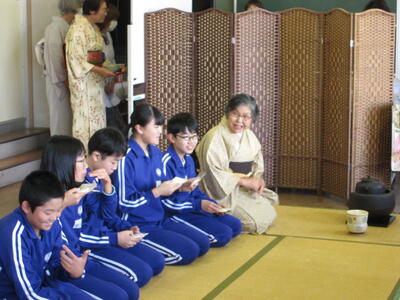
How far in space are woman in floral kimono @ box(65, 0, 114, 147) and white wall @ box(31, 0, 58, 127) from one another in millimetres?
1021

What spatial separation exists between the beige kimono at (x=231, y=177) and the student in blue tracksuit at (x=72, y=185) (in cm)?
162

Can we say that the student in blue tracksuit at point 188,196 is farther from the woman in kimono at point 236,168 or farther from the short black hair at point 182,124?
the woman in kimono at point 236,168

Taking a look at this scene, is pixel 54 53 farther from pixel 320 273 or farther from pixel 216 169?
pixel 320 273

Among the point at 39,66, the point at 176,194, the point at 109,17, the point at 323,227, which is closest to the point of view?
the point at 176,194

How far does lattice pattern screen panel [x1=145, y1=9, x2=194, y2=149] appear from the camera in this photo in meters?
6.71

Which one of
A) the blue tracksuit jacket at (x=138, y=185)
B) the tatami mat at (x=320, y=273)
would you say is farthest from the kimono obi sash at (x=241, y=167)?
the blue tracksuit jacket at (x=138, y=185)

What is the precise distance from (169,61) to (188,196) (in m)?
2.10

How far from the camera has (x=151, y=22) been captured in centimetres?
668

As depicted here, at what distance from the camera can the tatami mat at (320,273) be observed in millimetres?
4094

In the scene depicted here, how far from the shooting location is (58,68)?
6.91 meters

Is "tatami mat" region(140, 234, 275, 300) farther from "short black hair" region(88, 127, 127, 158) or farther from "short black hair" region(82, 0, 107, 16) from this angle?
"short black hair" region(82, 0, 107, 16)

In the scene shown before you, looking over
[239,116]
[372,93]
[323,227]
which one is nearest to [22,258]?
[239,116]

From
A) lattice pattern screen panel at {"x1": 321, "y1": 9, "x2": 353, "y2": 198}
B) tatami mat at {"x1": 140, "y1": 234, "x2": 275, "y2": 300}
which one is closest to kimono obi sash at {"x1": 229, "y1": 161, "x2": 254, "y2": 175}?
tatami mat at {"x1": 140, "y1": 234, "x2": 275, "y2": 300}

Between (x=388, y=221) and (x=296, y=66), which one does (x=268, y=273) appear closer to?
(x=388, y=221)
